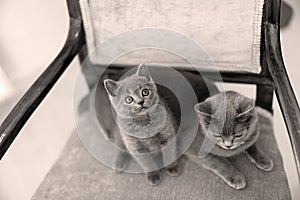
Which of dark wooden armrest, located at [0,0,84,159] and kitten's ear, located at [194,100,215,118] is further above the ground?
dark wooden armrest, located at [0,0,84,159]

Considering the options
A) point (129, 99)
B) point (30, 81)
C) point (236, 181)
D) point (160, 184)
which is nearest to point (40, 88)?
point (129, 99)

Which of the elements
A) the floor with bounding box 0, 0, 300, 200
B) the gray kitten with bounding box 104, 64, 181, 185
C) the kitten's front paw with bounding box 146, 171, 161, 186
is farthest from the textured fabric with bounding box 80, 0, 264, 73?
the floor with bounding box 0, 0, 300, 200

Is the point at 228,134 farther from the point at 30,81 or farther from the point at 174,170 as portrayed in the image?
the point at 30,81

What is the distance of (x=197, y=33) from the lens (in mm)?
967

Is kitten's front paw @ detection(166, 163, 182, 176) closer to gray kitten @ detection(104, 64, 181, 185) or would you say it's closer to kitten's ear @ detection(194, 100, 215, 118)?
gray kitten @ detection(104, 64, 181, 185)

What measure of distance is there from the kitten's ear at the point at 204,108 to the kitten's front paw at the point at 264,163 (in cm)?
14

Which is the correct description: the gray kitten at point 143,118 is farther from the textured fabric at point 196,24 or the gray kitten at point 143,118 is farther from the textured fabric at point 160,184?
the textured fabric at point 196,24

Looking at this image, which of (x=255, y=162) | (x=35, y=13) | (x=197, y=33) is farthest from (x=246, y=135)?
(x=35, y=13)

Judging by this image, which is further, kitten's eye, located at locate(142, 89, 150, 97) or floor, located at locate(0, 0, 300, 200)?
floor, located at locate(0, 0, 300, 200)

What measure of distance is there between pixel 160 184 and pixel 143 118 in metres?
0.13

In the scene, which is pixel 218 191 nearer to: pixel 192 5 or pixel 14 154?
pixel 192 5

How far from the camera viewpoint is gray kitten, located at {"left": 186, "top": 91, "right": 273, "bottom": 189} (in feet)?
2.85

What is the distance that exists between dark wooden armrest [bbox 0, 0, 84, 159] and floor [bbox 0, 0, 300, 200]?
13.8 inches

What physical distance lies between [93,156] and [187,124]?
204mm
